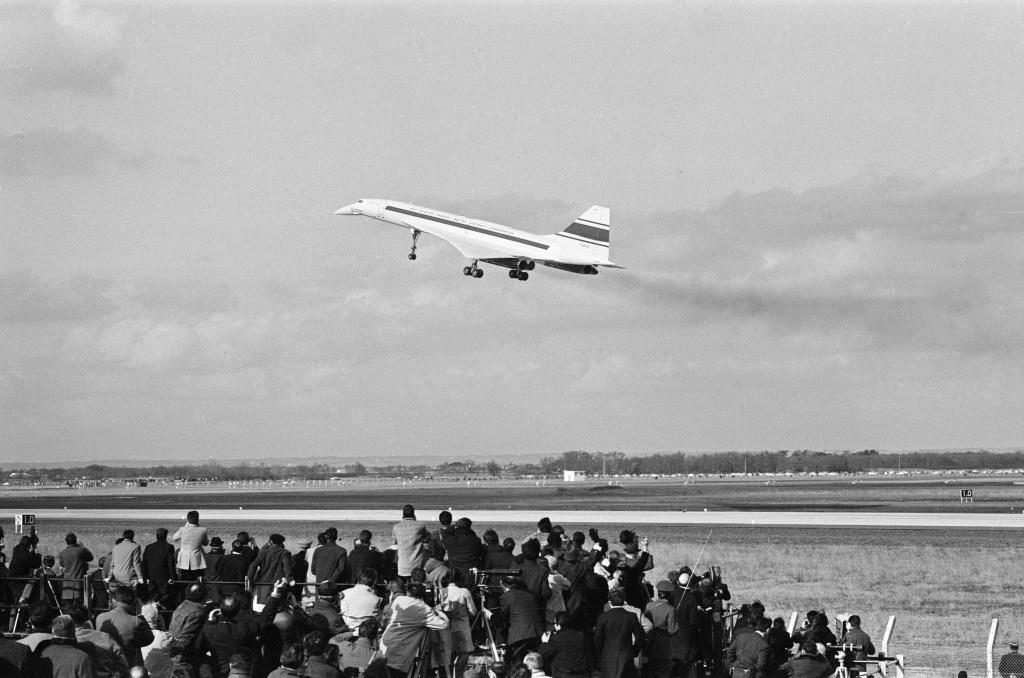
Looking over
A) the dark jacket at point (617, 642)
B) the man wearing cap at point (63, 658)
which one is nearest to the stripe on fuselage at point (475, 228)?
the dark jacket at point (617, 642)

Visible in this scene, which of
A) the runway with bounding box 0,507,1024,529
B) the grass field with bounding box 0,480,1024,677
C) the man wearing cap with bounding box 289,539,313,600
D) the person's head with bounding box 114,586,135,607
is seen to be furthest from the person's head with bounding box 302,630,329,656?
the runway with bounding box 0,507,1024,529

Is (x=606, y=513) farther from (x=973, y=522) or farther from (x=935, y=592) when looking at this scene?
(x=935, y=592)

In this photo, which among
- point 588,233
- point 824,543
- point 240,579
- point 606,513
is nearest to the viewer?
point 240,579

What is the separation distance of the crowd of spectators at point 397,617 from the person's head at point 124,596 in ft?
0.06

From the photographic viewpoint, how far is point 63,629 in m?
11.4

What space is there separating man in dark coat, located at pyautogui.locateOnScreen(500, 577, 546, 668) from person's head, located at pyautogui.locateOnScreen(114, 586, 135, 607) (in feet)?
16.2

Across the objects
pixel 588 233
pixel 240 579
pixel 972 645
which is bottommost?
pixel 972 645

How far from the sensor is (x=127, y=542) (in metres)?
20.4

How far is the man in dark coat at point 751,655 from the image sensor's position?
1691 centimetres

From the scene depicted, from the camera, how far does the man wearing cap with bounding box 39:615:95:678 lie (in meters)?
11.1

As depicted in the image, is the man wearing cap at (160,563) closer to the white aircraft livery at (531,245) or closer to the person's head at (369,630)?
the person's head at (369,630)

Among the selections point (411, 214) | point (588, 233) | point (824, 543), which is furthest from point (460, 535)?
point (411, 214)

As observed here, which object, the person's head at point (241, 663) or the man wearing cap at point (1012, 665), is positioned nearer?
the person's head at point (241, 663)

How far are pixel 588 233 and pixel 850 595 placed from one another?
2989 cm
